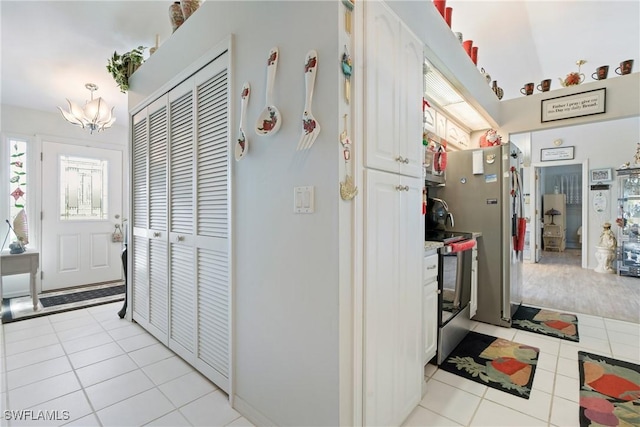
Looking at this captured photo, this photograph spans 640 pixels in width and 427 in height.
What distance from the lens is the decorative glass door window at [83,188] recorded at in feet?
14.0

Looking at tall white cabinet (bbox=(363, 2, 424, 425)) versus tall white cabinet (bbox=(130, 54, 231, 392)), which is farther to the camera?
tall white cabinet (bbox=(130, 54, 231, 392))

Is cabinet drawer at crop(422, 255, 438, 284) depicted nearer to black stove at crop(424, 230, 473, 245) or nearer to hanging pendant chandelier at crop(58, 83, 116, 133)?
black stove at crop(424, 230, 473, 245)

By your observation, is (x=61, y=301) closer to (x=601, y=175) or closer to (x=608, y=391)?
(x=608, y=391)

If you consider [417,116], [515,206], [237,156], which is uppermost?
[417,116]

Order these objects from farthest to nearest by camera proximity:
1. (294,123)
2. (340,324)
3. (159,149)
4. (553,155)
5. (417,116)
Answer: (553,155) < (159,149) < (417,116) < (294,123) < (340,324)

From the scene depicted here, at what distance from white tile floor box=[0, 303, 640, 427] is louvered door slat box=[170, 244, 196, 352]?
0.68 feet

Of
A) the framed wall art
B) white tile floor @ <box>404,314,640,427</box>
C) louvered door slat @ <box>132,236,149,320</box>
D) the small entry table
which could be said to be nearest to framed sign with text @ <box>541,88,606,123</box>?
white tile floor @ <box>404,314,640,427</box>

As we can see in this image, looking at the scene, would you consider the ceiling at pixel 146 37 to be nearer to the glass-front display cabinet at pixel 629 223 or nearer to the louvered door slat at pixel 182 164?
the louvered door slat at pixel 182 164

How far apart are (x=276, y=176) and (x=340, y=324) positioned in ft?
2.49

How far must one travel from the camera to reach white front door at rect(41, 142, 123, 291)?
4090mm

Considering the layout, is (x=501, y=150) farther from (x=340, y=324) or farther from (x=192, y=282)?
(x=192, y=282)

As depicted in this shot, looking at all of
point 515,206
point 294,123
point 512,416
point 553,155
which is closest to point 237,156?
point 294,123

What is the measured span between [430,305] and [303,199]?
1265 millimetres

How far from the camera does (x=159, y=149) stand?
250 centimetres
